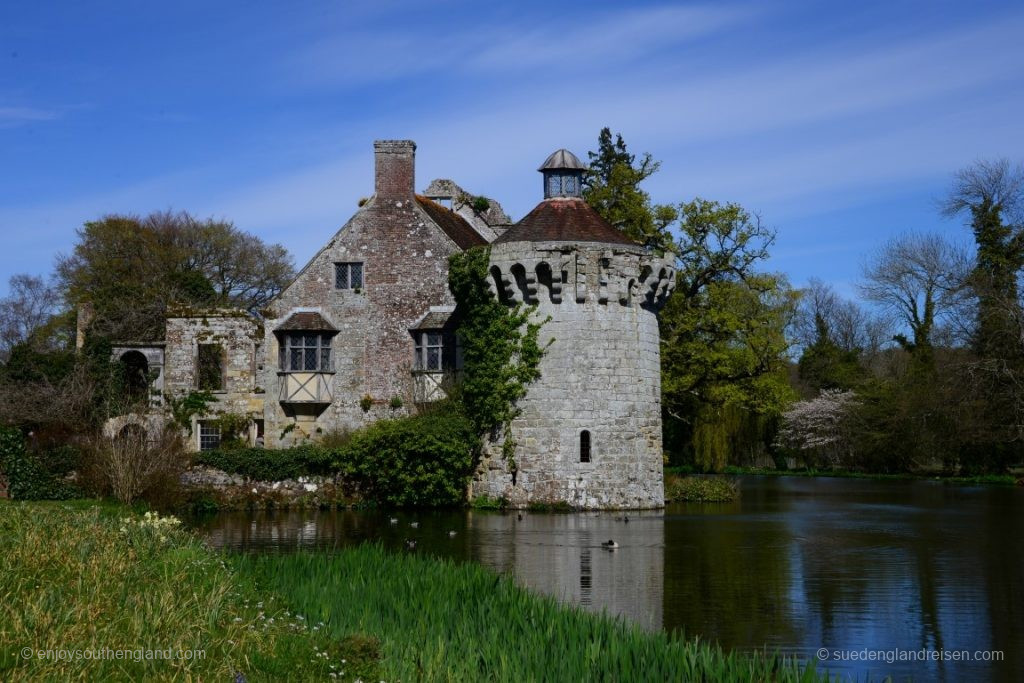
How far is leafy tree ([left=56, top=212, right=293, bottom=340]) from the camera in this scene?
43.2 m

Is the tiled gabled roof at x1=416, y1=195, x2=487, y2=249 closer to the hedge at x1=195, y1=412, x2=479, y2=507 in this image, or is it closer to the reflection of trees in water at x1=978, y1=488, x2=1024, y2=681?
the hedge at x1=195, y1=412, x2=479, y2=507

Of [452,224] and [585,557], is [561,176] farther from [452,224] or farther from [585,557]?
[585,557]

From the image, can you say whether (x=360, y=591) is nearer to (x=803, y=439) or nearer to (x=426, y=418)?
(x=426, y=418)

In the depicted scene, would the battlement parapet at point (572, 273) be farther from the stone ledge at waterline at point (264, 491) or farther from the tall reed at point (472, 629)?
the tall reed at point (472, 629)

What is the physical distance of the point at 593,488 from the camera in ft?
85.4

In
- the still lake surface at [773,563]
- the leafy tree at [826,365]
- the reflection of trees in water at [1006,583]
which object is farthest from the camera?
the leafy tree at [826,365]

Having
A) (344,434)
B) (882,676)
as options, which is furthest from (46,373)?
(882,676)

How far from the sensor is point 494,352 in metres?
26.5

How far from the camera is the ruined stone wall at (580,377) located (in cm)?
2586

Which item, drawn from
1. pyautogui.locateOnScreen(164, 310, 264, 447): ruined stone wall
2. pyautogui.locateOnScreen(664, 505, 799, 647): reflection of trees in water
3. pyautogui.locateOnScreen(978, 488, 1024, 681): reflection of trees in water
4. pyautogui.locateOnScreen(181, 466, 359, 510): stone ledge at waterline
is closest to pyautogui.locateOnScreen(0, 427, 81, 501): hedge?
pyautogui.locateOnScreen(181, 466, 359, 510): stone ledge at waterline

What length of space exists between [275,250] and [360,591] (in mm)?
46537

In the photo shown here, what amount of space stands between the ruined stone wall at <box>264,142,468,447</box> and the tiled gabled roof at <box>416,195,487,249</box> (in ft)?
1.51

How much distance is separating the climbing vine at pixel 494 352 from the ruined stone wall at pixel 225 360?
791 centimetres

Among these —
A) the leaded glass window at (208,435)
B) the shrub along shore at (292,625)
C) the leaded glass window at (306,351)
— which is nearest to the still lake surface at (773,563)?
the shrub along shore at (292,625)
